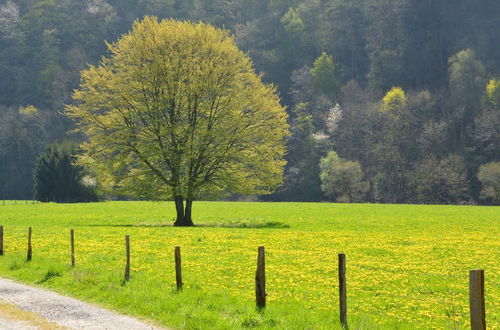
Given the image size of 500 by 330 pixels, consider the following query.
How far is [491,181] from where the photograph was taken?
11756cm

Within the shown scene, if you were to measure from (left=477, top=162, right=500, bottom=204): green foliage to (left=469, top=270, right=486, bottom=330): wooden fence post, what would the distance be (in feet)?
379

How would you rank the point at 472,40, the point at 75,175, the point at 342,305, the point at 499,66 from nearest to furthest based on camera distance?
the point at 342,305 < the point at 75,175 < the point at 499,66 < the point at 472,40

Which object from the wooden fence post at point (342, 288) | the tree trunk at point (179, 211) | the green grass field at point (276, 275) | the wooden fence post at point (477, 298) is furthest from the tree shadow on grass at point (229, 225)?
the wooden fence post at point (477, 298)

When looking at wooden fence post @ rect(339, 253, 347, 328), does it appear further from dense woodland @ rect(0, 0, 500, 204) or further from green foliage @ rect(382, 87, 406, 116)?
green foliage @ rect(382, 87, 406, 116)

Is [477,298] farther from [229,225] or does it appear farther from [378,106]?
[378,106]

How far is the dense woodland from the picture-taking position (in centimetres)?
13512

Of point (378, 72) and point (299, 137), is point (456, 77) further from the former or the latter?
point (299, 137)

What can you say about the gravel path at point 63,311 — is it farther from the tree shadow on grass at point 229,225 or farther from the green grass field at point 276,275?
the tree shadow on grass at point 229,225

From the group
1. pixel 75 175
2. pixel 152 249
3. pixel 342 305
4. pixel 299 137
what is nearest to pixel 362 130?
pixel 299 137

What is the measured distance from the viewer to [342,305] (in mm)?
13398

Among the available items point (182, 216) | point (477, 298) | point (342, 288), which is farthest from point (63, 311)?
point (182, 216)

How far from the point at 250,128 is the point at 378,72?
13934cm

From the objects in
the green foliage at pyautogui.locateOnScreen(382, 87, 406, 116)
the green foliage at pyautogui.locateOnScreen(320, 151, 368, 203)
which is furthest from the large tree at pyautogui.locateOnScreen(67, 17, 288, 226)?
the green foliage at pyautogui.locateOnScreen(382, 87, 406, 116)

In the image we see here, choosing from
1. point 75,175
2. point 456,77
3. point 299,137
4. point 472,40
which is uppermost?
point 472,40
